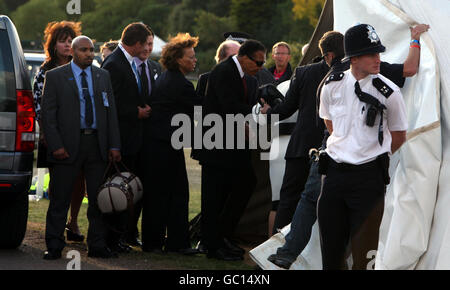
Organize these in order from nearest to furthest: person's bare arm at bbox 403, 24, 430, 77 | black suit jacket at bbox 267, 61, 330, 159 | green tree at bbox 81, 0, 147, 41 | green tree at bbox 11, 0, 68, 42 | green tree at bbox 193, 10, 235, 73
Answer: person's bare arm at bbox 403, 24, 430, 77 < black suit jacket at bbox 267, 61, 330, 159 < green tree at bbox 11, 0, 68, 42 < green tree at bbox 193, 10, 235, 73 < green tree at bbox 81, 0, 147, 41

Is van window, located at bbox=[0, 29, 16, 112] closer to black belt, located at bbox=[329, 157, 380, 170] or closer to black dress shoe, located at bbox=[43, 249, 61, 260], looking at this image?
black dress shoe, located at bbox=[43, 249, 61, 260]

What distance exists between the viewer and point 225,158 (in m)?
8.05

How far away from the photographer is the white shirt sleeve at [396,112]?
558cm

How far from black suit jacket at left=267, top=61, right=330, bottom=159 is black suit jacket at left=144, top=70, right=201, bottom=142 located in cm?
110

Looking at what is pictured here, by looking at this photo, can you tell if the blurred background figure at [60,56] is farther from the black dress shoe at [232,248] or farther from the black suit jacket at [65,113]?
the black dress shoe at [232,248]

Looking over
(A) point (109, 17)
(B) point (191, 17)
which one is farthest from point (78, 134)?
(B) point (191, 17)

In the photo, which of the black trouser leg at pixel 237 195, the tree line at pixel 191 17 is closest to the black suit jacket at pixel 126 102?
the black trouser leg at pixel 237 195

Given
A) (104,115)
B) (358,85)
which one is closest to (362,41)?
(358,85)

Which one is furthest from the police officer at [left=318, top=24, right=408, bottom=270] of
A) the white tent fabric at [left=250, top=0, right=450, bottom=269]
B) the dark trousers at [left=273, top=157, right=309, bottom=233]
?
the dark trousers at [left=273, top=157, right=309, bottom=233]

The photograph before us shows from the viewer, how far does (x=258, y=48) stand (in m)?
8.00

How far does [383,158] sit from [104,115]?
306 centimetres

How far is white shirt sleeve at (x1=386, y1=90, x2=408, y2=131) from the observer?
5578 mm

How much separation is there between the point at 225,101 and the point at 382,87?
8.42 ft
